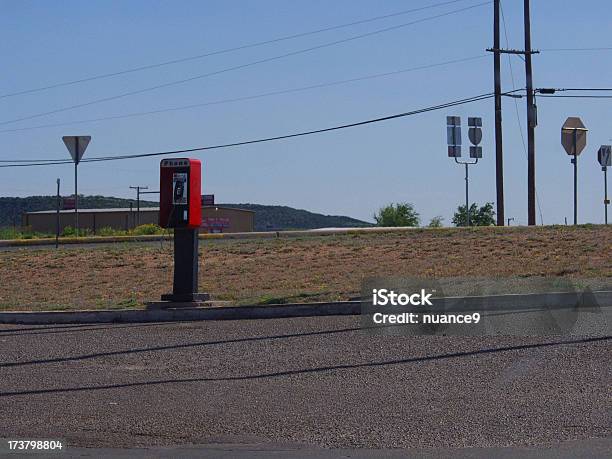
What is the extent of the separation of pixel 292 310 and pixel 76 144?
13114 millimetres

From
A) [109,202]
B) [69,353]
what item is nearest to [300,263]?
[69,353]

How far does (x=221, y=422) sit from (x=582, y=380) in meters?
3.59

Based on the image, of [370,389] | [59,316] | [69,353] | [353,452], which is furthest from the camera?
[59,316]

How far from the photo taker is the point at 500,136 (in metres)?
35.7

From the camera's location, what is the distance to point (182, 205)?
55.2ft

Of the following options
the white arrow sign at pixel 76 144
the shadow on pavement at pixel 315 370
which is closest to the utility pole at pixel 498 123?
the white arrow sign at pixel 76 144

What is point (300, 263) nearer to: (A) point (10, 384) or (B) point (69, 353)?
(B) point (69, 353)

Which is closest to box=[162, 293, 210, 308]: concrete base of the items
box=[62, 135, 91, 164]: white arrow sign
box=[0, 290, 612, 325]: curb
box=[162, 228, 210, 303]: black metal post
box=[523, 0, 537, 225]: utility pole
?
box=[162, 228, 210, 303]: black metal post

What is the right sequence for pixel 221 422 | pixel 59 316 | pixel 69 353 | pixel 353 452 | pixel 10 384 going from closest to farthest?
1. pixel 353 452
2. pixel 221 422
3. pixel 10 384
4. pixel 69 353
5. pixel 59 316

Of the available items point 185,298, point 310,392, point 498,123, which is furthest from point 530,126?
point 310,392

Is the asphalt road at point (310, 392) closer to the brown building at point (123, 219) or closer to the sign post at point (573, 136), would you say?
the sign post at point (573, 136)

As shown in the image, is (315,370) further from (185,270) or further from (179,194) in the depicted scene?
(179,194)

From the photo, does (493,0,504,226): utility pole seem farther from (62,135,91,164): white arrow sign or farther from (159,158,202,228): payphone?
(159,158,202,228): payphone

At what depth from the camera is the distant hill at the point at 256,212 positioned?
10862 centimetres
